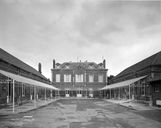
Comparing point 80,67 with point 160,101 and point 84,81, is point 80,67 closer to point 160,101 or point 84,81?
point 84,81

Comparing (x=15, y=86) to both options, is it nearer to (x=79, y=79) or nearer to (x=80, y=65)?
(x=79, y=79)

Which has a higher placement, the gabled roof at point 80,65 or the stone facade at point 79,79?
the gabled roof at point 80,65

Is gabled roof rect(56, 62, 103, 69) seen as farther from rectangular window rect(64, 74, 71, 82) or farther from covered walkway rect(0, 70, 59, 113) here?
covered walkway rect(0, 70, 59, 113)

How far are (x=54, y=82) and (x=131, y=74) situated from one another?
27824 millimetres

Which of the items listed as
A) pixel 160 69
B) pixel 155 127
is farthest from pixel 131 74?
pixel 155 127

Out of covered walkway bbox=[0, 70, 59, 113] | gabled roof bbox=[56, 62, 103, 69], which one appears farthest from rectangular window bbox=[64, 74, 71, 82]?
covered walkway bbox=[0, 70, 59, 113]

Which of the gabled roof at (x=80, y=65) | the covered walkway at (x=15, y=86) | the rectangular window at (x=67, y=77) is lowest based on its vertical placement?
the covered walkway at (x=15, y=86)

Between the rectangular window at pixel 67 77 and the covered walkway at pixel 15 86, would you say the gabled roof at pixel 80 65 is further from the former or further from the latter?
the covered walkway at pixel 15 86

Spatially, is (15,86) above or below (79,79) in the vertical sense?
below

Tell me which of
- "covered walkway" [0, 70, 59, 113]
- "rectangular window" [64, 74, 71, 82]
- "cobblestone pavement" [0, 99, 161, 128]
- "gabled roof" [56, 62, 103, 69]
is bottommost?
"cobblestone pavement" [0, 99, 161, 128]

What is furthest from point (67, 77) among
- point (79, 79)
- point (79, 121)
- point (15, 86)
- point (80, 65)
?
point (79, 121)

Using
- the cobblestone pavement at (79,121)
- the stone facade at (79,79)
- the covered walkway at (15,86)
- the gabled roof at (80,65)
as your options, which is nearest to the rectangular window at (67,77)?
the stone facade at (79,79)

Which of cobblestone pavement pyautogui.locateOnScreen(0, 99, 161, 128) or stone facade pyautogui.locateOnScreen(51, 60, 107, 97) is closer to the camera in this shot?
cobblestone pavement pyautogui.locateOnScreen(0, 99, 161, 128)

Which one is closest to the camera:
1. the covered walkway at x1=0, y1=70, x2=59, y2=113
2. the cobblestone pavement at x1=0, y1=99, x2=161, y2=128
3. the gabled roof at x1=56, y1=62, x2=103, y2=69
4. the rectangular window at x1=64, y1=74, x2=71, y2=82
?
the cobblestone pavement at x1=0, y1=99, x2=161, y2=128
